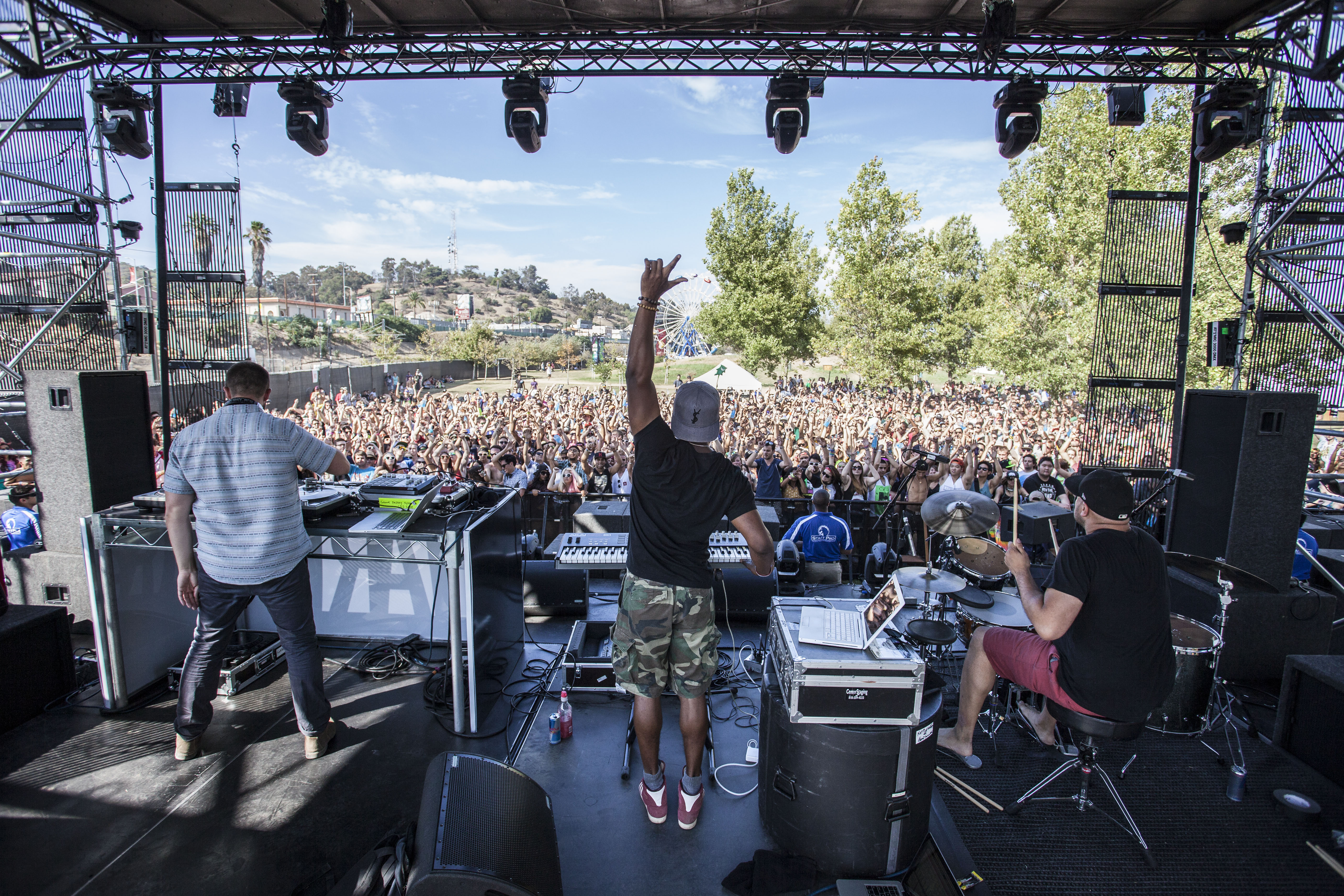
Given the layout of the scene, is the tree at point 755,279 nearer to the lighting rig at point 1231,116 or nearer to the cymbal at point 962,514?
the lighting rig at point 1231,116

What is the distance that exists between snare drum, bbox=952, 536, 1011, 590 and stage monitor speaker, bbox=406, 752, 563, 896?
271 centimetres

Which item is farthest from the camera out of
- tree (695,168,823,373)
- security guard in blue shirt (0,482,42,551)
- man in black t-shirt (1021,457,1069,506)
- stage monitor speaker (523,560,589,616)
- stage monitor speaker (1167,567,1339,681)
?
tree (695,168,823,373)

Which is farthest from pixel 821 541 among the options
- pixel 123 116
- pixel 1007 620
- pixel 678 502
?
pixel 123 116

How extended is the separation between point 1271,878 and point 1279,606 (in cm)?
228

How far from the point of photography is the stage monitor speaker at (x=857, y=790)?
2.19 meters

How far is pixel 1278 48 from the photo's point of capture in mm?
4820

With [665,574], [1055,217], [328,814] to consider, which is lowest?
[328,814]

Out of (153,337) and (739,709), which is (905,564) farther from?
(153,337)

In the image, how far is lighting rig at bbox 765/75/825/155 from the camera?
5184mm

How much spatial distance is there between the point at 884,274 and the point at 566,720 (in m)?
20.4

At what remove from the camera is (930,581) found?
10.6 feet

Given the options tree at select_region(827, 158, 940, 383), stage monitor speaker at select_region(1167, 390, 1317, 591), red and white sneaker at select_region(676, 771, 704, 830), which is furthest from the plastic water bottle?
tree at select_region(827, 158, 940, 383)

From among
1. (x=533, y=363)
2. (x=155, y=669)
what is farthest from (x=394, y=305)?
(x=155, y=669)

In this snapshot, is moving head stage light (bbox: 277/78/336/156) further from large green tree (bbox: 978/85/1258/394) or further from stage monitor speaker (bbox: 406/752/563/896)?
large green tree (bbox: 978/85/1258/394)
